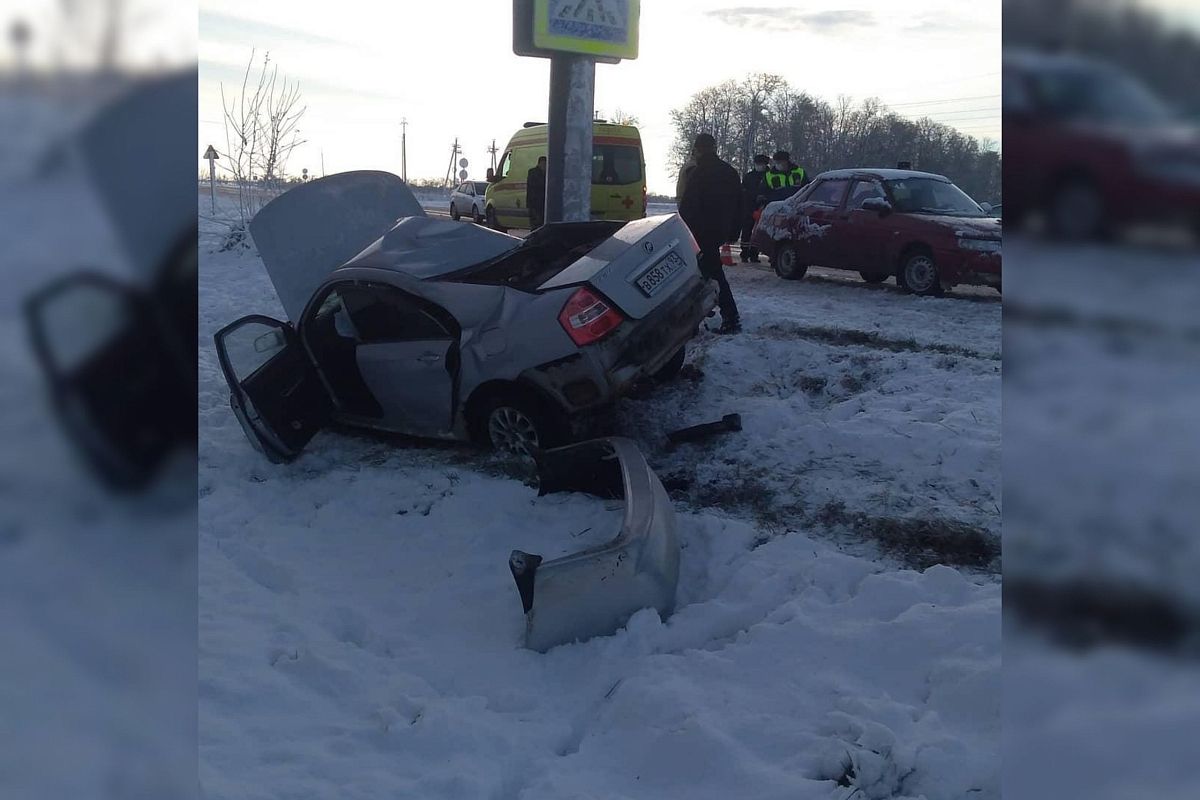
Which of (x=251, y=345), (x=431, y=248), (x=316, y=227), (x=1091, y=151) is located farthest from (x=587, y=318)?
(x=1091, y=151)

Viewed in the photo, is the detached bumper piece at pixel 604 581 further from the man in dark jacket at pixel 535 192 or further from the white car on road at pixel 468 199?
the white car on road at pixel 468 199

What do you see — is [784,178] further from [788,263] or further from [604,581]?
[604,581]

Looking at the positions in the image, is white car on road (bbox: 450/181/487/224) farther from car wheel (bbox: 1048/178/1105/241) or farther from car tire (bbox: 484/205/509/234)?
car wheel (bbox: 1048/178/1105/241)

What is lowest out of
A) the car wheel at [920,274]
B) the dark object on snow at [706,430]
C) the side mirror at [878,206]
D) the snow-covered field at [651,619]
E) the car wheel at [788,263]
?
the snow-covered field at [651,619]

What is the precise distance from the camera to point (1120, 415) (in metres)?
0.89

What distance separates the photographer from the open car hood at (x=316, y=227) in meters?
6.99

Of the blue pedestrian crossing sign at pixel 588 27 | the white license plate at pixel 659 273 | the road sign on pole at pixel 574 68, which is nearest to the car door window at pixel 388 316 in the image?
the white license plate at pixel 659 273

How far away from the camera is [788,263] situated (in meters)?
12.6

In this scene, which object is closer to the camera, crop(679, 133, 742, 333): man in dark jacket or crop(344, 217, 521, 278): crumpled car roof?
crop(344, 217, 521, 278): crumpled car roof

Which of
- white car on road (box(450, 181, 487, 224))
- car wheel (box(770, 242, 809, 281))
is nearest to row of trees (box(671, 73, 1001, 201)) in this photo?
white car on road (box(450, 181, 487, 224))

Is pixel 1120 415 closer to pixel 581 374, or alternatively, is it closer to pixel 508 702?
pixel 508 702

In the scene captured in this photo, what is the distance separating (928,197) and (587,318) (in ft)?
23.8

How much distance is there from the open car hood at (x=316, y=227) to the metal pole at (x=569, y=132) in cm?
150

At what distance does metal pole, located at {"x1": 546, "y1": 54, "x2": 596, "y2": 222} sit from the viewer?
8539 millimetres
